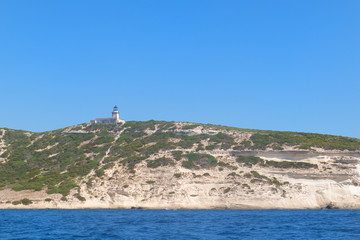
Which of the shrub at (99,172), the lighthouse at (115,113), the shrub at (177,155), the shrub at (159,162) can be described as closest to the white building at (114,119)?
the lighthouse at (115,113)

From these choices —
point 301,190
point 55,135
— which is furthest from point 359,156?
point 55,135

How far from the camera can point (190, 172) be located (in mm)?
65750

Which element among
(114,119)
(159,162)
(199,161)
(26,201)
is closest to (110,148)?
(159,162)

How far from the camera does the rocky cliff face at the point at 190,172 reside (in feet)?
198

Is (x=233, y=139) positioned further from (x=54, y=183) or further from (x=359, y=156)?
(x=54, y=183)

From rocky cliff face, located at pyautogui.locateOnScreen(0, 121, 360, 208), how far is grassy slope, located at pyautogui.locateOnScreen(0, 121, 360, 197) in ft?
0.62

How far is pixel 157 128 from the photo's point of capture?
293 feet

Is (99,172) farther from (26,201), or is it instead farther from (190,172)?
(190,172)

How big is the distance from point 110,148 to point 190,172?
21.0m

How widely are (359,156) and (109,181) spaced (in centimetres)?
4269

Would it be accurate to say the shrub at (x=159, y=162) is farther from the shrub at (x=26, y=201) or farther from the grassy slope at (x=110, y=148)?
the shrub at (x=26, y=201)

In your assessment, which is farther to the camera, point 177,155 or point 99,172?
point 177,155

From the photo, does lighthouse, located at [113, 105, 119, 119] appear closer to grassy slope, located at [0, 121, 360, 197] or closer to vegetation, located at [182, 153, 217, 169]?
grassy slope, located at [0, 121, 360, 197]

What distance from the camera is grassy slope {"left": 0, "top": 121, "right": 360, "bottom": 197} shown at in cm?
6788
